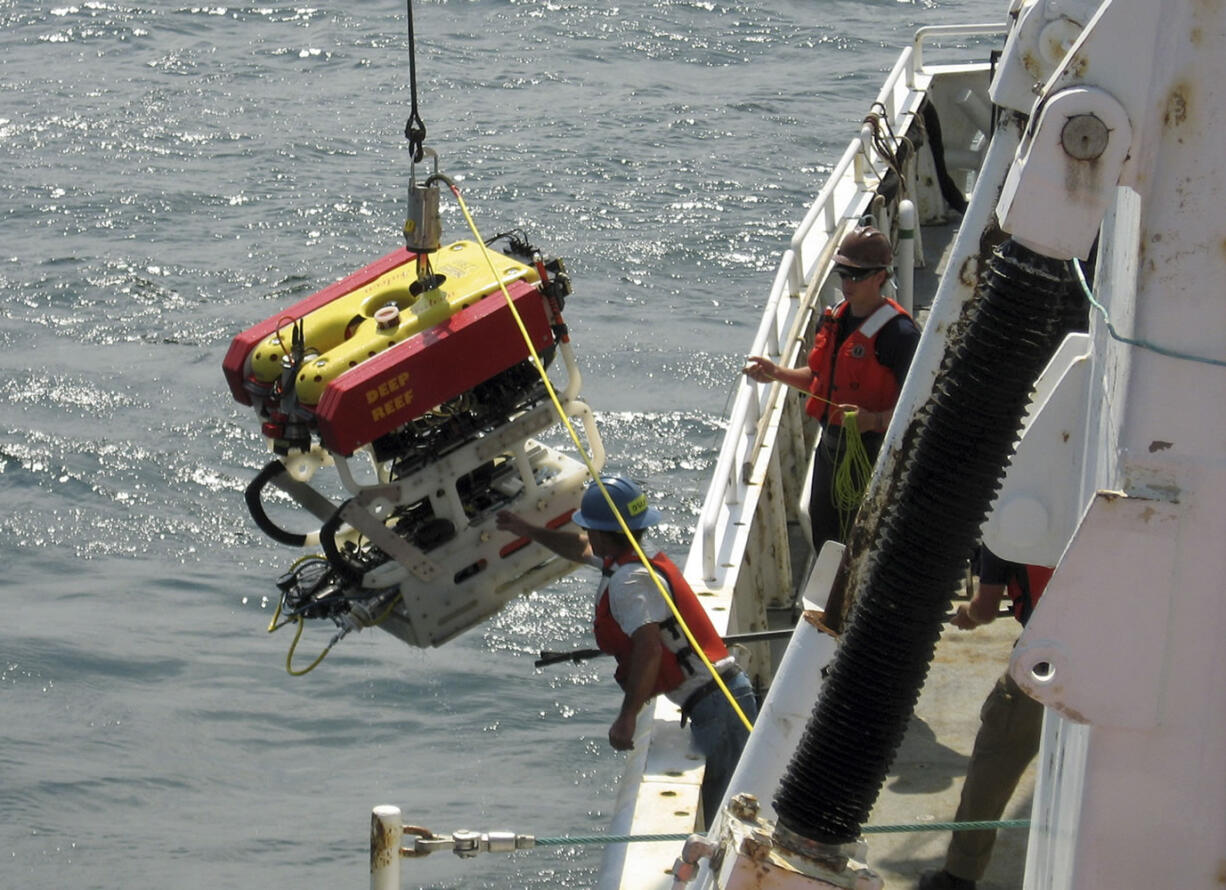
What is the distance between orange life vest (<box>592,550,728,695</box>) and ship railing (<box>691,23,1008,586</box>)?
689 millimetres

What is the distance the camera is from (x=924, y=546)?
2.27 meters

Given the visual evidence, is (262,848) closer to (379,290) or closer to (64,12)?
(379,290)

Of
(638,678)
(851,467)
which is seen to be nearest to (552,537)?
(851,467)

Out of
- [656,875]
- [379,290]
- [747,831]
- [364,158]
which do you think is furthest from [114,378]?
[747,831]

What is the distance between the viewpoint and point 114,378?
49.9 ft

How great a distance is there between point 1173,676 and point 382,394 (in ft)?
13.5

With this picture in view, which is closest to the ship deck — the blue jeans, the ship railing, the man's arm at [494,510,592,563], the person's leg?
the person's leg

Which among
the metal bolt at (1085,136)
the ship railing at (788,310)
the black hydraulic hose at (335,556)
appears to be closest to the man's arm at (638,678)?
the ship railing at (788,310)

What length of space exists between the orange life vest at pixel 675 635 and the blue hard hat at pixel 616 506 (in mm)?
131

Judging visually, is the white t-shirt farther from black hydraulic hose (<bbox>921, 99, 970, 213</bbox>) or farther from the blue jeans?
black hydraulic hose (<bbox>921, 99, 970, 213</bbox>)

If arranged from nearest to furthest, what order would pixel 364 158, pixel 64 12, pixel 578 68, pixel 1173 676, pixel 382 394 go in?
pixel 1173 676, pixel 382 394, pixel 364 158, pixel 578 68, pixel 64 12

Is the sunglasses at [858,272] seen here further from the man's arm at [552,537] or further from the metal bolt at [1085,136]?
the metal bolt at [1085,136]

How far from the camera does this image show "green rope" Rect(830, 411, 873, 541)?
570 centimetres

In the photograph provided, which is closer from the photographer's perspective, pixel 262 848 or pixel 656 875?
pixel 656 875
